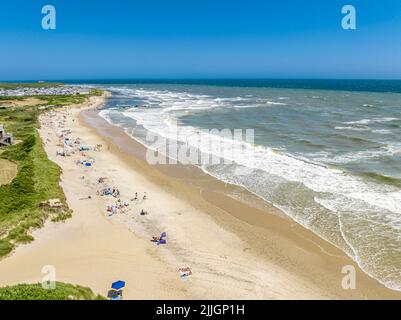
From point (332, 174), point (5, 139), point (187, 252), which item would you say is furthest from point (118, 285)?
point (5, 139)


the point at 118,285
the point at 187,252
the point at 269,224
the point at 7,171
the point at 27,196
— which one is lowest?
the point at 118,285

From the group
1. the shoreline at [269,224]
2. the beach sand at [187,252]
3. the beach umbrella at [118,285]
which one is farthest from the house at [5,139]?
the beach umbrella at [118,285]

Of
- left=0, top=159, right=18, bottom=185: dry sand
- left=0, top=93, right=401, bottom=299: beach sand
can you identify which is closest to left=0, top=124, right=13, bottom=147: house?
left=0, top=159, right=18, bottom=185: dry sand

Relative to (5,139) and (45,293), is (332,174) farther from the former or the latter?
(5,139)

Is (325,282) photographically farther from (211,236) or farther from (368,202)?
(368,202)
